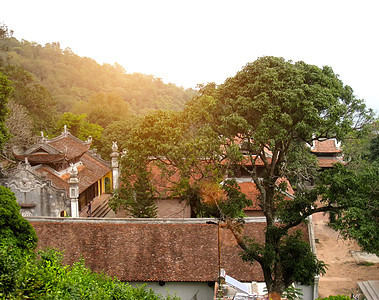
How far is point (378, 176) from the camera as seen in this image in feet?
32.0

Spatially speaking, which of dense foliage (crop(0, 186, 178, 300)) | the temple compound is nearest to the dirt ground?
dense foliage (crop(0, 186, 178, 300))

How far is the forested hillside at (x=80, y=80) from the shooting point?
70562 millimetres

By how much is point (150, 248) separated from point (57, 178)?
1124cm

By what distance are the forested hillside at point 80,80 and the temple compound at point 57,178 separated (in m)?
34.6

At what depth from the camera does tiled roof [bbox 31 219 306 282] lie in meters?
14.6

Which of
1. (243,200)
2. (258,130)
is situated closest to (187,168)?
(243,200)

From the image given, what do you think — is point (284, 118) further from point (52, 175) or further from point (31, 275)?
point (52, 175)

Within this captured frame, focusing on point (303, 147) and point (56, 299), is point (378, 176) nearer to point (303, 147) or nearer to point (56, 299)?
point (303, 147)

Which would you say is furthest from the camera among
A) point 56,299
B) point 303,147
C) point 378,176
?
point 303,147

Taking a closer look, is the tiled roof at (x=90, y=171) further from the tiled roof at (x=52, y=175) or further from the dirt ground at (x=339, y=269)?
the dirt ground at (x=339, y=269)

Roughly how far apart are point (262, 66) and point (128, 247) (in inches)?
374

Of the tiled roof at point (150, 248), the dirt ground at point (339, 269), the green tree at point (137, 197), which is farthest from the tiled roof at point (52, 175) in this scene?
the dirt ground at point (339, 269)

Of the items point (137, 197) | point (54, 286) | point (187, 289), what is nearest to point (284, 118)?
point (54, 286)

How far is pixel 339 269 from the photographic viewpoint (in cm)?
2048
